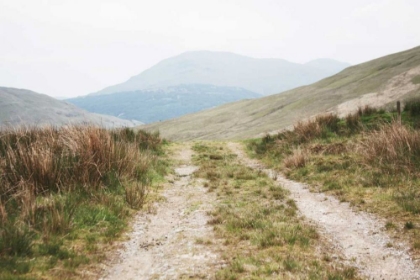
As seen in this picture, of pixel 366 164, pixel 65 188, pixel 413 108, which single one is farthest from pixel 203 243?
pixel 413 108

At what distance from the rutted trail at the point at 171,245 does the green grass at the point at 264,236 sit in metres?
0.32

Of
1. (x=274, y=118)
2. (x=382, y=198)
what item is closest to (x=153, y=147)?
(x=382, y=198)

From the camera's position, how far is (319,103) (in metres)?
30.6

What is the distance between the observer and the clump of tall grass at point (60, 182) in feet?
19.1

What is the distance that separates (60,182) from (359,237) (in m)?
6.34

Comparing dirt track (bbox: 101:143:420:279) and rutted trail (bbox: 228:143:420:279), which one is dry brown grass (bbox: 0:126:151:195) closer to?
dirt track (bbox: 101:143:420:279)

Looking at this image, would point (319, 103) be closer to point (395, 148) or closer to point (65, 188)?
point (395, 148)

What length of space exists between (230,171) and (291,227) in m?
6.06

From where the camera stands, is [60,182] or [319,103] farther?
[319,103]

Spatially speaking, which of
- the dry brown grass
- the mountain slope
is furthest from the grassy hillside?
the dry brown grass

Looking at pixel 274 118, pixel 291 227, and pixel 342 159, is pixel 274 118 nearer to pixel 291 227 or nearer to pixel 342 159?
pixel 342 159

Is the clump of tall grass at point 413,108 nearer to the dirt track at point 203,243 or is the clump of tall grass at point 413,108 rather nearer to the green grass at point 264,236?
the green grass at point 264,236

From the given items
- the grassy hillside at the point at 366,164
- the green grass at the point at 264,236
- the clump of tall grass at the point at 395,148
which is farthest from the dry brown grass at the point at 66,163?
the clump of tall grass at the point at 395,148

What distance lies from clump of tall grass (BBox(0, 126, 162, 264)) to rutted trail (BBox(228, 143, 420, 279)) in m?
4.23
